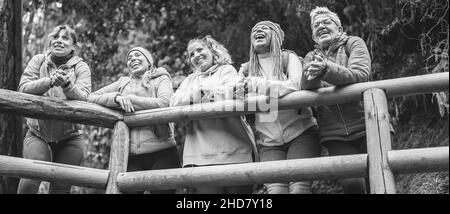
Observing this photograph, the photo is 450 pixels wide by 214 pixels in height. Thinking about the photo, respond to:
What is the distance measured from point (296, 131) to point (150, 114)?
1234mm

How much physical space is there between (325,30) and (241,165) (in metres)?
1.26

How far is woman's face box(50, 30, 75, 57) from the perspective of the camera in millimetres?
5293

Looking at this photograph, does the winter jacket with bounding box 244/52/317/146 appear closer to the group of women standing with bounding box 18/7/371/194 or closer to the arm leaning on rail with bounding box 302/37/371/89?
the group of women standing with bounding box 18/7/371/194

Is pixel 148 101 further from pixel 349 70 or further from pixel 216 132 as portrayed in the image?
pixel 349 70

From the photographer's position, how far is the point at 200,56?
527 centimetres

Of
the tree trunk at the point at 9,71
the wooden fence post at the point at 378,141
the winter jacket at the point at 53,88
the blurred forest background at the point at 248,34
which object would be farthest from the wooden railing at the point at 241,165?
the blurred forest background at the point at 248,34

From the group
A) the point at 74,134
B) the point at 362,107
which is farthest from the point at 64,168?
the point at 362,107

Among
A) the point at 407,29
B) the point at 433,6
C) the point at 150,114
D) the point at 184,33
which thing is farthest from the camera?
the point at 184,33

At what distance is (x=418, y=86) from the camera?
440 centimetres

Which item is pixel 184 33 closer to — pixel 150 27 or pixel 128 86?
pixel 150 27

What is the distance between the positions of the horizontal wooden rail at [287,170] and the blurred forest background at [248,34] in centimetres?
283

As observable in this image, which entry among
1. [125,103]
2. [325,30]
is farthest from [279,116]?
[125,103]

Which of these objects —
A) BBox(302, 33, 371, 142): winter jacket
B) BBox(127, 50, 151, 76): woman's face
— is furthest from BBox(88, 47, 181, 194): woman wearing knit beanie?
BBox(302, 33, 371, 142): winter jacket

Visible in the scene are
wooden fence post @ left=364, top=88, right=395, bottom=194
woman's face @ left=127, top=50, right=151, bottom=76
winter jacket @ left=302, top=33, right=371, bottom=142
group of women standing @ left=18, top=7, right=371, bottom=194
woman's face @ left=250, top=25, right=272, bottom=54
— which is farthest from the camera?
woman's face @ left=127, top=50, right=151, bottom=76
